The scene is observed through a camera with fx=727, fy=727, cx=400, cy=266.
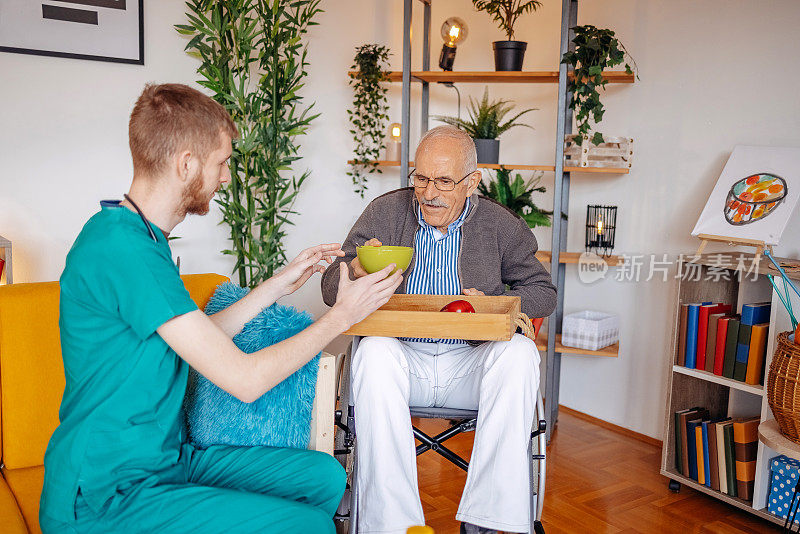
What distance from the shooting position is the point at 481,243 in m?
2.24

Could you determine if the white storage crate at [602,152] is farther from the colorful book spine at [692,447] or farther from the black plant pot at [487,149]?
the colorful book spine at [692,447]

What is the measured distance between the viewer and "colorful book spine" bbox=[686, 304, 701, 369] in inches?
108

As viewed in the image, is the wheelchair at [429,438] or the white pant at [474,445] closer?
the white pant at [474,445]

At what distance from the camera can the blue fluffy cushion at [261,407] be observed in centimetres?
164

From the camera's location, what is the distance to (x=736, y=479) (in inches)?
102

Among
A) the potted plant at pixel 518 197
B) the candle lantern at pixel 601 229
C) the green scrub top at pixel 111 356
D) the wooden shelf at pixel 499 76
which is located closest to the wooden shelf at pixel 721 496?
the candle lantern at pixel 601 229

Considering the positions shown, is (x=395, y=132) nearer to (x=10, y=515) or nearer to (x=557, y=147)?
(x=557, y=147)

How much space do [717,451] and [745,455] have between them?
0.36 ft

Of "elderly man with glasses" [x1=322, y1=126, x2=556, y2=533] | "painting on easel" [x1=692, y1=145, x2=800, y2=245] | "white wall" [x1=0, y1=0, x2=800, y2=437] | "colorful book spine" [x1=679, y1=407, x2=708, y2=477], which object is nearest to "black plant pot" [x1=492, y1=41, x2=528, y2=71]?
"white wall" [x1=0, y1=0, x2=800, y2=437]

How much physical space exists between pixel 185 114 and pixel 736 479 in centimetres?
228

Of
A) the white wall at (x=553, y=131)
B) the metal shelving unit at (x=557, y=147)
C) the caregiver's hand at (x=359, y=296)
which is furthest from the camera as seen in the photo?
the metal shelving unit at (x=557, y=147)

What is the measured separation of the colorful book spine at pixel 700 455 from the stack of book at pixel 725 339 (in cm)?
24

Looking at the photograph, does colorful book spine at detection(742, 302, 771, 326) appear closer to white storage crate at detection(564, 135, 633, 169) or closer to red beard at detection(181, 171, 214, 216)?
white storage crate at detection(564, 135, 633, 169)

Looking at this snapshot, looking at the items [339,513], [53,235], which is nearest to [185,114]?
[339,513]
